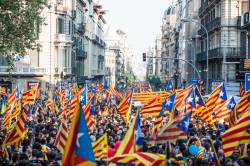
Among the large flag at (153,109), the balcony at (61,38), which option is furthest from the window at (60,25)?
the large flag at (153,109)

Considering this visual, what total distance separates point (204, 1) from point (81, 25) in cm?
2020

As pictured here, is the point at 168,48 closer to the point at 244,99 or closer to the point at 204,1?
the point at 204,1

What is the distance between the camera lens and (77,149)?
966 cm

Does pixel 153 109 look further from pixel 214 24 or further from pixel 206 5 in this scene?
pixel 206 5

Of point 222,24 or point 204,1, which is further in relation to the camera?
point 204,1

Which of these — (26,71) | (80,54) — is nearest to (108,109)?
(26,71)

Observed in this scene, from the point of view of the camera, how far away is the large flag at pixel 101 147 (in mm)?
14339

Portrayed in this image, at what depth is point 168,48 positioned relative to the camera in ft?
439

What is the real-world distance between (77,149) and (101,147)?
15.8 ft

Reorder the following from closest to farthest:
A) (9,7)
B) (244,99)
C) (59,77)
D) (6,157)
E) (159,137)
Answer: (159,137), (6,157), (244,99), (9,7), (59,77)

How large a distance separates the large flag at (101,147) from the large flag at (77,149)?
4452 mm

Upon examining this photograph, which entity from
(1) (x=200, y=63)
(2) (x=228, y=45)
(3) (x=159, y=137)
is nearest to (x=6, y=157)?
(3) (x=159, y=137)

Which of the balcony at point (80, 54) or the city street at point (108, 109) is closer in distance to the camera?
the city street at point (108, 109)

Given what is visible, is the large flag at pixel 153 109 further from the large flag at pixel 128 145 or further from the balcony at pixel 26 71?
the balcony at pixel 26 71
